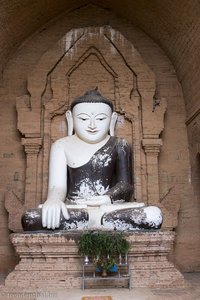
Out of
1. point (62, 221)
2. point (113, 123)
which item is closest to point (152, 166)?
point (113, 123)

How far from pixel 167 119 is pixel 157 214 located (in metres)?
2.49

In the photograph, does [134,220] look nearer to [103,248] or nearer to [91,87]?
[103,248]

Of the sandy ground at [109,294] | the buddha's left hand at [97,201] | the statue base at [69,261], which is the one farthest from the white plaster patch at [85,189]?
the sandy ground at [109,294]

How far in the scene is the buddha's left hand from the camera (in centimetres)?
498

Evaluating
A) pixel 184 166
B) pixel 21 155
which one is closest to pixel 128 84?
pixel 184 166

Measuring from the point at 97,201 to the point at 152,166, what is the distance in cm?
147

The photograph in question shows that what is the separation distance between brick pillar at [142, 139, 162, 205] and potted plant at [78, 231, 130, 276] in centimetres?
205

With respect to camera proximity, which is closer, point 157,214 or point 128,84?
point 157,214

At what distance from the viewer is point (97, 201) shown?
502 cm

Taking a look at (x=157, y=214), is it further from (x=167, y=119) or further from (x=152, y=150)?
(x=167, y=119)

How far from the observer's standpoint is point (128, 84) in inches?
255

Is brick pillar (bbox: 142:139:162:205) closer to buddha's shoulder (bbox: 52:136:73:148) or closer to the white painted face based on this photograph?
the white painted face

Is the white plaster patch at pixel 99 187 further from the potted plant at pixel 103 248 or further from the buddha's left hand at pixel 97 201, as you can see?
the potted plant at pixel 103 248

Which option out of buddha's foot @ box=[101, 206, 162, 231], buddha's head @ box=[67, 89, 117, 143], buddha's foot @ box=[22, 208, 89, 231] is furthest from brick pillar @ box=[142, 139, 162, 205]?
buddha's foot @ box=[22, 208, 89, 231]
